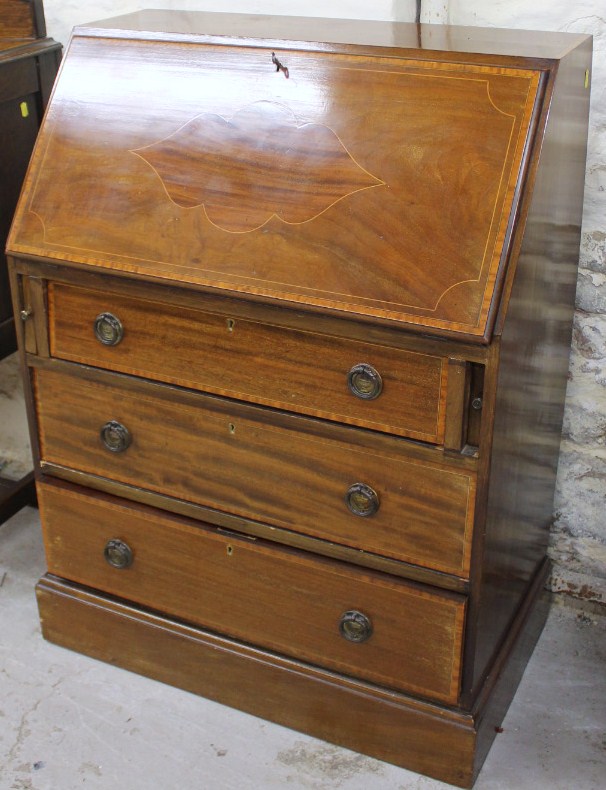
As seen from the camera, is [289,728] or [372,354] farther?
[289,728]

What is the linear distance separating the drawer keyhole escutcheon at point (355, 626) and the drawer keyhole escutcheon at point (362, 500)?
0.85 feet

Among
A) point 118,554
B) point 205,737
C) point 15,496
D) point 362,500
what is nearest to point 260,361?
point 362,500

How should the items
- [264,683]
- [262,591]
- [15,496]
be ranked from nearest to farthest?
[262,591], [264,683], [15,496]

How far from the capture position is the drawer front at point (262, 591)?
7.32 ft

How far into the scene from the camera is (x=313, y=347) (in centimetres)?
206

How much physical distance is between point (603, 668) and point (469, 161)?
4.87 ft

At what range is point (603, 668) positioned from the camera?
2715mm

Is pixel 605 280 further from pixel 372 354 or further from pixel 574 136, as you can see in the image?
pixel 372 354

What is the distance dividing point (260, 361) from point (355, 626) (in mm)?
642

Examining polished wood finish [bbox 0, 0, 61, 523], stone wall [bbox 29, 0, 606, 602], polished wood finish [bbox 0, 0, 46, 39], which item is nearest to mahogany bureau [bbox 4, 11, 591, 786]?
stone wall [bbox 29, 0, 606, 602]

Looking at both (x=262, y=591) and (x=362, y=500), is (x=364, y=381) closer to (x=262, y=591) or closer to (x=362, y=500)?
(x=362, y=500)

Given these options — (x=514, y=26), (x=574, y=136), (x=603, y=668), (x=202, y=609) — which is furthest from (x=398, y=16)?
(x=603, y=668)

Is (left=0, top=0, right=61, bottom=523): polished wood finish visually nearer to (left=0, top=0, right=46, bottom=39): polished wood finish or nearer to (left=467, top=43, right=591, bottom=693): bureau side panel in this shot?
(left=0, top=0, right=46, bottom=39): polished wood finish

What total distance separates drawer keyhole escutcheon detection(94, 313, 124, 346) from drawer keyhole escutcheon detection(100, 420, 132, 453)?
0.21 metres
